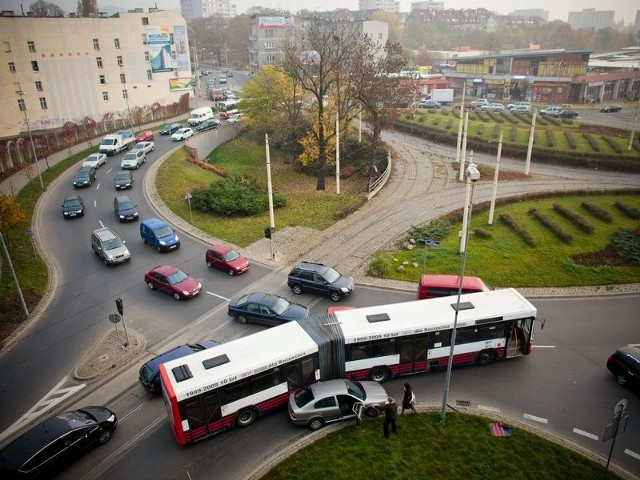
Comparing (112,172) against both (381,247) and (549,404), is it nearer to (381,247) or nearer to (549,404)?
(381,247)

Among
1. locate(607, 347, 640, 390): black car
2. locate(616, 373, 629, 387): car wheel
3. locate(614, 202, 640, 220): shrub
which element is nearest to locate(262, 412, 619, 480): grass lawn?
locate(607, 347, 640, 390): black car

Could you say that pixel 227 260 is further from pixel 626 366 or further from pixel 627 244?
pixel 627 244

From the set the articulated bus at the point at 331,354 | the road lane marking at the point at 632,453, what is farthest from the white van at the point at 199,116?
the road lane marking at the point at 632,453

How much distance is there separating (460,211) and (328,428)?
23.9 metres

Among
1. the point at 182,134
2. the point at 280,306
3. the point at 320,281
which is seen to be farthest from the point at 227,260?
the point at 182,134

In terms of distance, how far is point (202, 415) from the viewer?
15.7 m

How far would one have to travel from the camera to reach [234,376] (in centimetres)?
1570

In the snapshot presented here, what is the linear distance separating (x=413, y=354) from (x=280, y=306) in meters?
Result: 7.19

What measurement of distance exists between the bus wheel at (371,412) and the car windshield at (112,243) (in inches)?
827

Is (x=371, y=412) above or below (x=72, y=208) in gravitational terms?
below

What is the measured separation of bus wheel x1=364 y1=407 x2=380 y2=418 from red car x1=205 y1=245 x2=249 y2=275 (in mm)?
14080

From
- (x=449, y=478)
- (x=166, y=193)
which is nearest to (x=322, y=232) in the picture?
(x=166, y=193)

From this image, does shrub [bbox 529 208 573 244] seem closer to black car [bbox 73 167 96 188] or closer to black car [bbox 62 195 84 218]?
black car [bbox 62 195 84 218]

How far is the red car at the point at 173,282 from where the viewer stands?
25766mm
